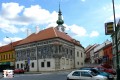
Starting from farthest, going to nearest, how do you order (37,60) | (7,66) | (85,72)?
(7,66), (37,60), (85,72)

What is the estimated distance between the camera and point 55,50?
77250 mm

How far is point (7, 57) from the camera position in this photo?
98.4m

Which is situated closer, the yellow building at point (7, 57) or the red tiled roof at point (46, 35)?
the red tiled roof at point (46, 35)

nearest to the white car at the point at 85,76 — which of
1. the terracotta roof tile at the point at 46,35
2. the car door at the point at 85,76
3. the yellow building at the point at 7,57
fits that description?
the car door at the point at 85,76

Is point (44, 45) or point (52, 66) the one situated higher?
point (44, 45)

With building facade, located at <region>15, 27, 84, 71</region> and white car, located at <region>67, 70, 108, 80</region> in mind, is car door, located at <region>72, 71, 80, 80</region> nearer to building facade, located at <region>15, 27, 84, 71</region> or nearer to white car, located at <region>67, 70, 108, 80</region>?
white car, located at <region>67, 70, 108, 80</region>

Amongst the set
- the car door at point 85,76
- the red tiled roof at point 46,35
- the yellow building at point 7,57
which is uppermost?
the red tiled roof at point 46,35

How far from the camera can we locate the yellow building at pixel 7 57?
94.1 meters

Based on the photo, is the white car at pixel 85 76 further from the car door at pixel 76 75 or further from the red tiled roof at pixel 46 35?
the red tiled roof at pixel 46 35

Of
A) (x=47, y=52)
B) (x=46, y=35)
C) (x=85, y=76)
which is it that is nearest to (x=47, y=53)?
(x=47, y=52)

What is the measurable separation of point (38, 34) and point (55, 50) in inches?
479

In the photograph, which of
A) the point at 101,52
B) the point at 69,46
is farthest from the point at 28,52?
the point at 101,52

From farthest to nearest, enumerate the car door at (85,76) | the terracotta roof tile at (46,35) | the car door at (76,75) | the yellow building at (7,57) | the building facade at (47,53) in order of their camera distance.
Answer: the yellow building at (7,57) → the terracotta roof tile at (46,35) → the building facade at (47,53) → the car door at (76,75) → the car door at (85,76)

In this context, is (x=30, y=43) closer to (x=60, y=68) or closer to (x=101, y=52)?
(x=60, y=68)
